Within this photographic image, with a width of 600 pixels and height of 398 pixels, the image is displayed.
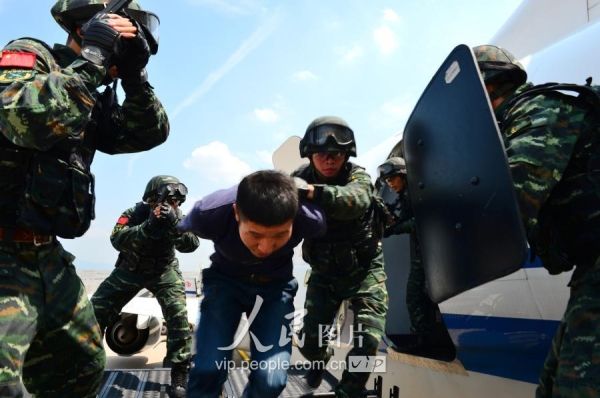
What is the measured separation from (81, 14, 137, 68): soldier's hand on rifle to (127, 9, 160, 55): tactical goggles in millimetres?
209

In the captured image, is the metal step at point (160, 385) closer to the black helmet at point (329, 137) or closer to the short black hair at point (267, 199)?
the black helmet at point (329, 137)

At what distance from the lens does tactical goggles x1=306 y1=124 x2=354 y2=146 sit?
10.9ft

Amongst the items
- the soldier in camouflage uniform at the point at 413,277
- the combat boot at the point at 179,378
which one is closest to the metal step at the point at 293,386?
the combat boot at the point at 179,378

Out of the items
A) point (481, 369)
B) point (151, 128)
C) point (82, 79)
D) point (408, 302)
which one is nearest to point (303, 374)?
point (408, 302)

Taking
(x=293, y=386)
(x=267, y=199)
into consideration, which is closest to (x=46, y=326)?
(x=267, y=199)

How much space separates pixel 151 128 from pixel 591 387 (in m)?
2.21

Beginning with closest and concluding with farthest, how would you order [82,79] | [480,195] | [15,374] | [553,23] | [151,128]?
1. [480,195]
2. [15,374]
3. [82,79]
4. [151,128]
5. [553,23]

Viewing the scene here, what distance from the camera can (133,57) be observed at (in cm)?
233

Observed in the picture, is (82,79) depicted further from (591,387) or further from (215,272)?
(591,387)

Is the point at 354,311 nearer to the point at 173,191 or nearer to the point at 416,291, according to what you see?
the point at 416,291

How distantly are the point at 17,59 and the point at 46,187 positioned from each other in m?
0.51

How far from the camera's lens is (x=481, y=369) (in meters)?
2.69

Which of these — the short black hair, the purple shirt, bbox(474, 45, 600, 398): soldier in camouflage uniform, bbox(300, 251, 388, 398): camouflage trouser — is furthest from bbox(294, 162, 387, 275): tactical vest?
bbox(474, 45, 600, 398): soldier in camouflage uniform

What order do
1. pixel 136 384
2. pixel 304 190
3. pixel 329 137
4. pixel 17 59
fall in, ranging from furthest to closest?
1. pixel 136 384
2. pixel 329 137
3. pixel 304 190
4. pixel 17 59
